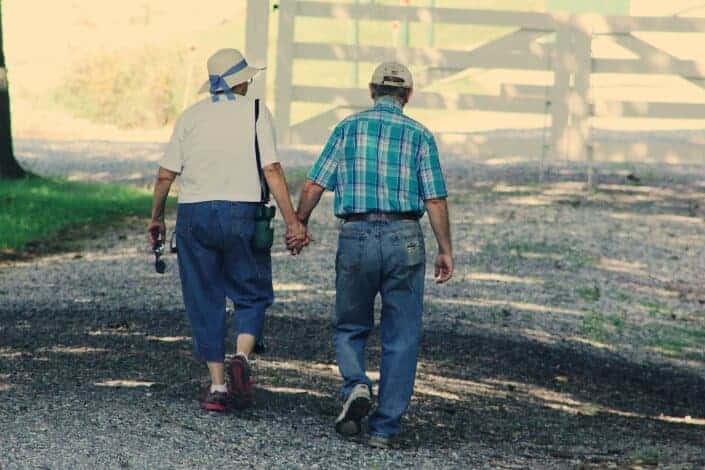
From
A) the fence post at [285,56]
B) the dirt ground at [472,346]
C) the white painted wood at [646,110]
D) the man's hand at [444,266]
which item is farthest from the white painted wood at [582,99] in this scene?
the man's hand at [444,266]

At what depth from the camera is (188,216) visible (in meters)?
8.16

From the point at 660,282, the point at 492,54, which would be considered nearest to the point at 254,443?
the point at 660,282

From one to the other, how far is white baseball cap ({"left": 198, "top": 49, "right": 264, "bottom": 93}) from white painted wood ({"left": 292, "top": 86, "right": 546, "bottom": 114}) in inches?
510

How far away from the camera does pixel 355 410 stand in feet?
25.5

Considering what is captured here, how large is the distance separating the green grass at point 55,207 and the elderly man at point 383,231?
824cm

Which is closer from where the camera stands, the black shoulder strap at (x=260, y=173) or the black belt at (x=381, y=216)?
the black belt at (x=381, y=216)

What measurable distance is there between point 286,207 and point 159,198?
609 mm

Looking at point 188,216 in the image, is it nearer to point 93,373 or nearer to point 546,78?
→ point 93,373

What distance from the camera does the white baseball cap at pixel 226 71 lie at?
26.7 ft

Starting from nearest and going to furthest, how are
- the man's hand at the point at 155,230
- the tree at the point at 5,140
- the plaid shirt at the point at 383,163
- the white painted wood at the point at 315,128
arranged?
the plaid shirt at the point at 383,163, the man's hand at the point at 155,230, the tree at the point at 5,140, the white painted wood at the point at 315,128

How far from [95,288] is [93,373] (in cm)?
377

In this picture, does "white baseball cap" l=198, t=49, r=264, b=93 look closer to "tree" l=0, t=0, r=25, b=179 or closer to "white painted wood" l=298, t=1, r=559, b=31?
"tree" l=0, t=0, r=25, b=179

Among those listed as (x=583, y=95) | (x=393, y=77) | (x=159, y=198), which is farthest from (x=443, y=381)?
(x=583, y=95)

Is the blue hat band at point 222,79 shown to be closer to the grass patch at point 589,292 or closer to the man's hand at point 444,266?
the man's hand at point 444,266
